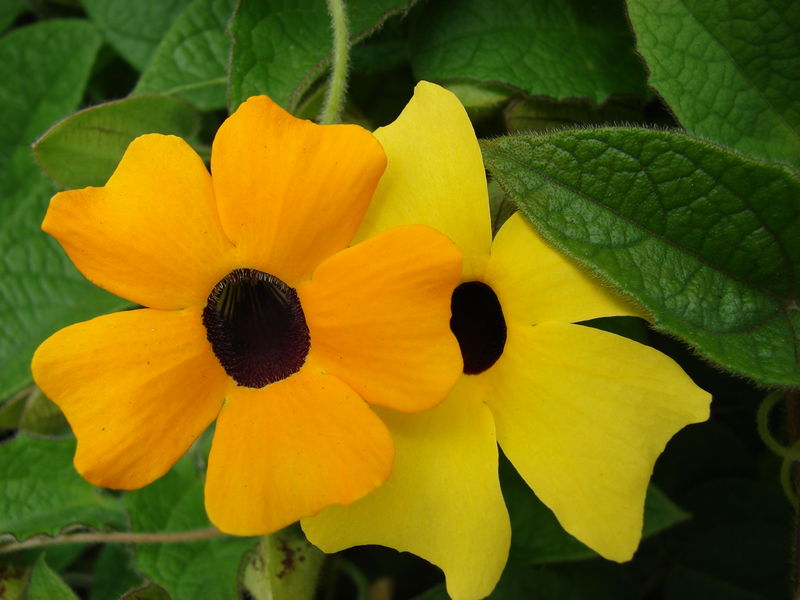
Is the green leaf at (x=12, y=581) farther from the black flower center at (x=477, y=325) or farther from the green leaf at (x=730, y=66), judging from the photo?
the green leaf at (x=730, y=66)

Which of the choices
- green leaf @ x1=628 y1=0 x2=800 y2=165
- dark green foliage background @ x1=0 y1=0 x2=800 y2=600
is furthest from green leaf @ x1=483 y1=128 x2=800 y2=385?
green leaf @ x1=628 y1=0 x2=800 y2=165

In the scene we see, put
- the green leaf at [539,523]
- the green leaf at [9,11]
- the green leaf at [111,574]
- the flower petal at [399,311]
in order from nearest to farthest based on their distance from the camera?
1. the flower petal at [399,311]
2. the green leaf at [539,523]
3. the green leaf at [111,574]
4. the green leaf at [9,11]

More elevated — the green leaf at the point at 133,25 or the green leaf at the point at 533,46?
the green leaf at the point at 533,46

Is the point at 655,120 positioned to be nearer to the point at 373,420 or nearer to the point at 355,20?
the point at 355,20

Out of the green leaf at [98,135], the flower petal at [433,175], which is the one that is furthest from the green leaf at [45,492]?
the flower petal at [433,175]

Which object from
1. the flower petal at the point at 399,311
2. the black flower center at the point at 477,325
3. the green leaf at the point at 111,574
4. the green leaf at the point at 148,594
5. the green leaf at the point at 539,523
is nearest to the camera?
the flower petal at the point at 399,311

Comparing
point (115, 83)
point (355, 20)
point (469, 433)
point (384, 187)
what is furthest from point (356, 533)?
point (115, 83)

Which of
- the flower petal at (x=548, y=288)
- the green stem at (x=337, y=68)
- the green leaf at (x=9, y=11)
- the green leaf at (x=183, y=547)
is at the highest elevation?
the green stem at (x=337, y=68)
